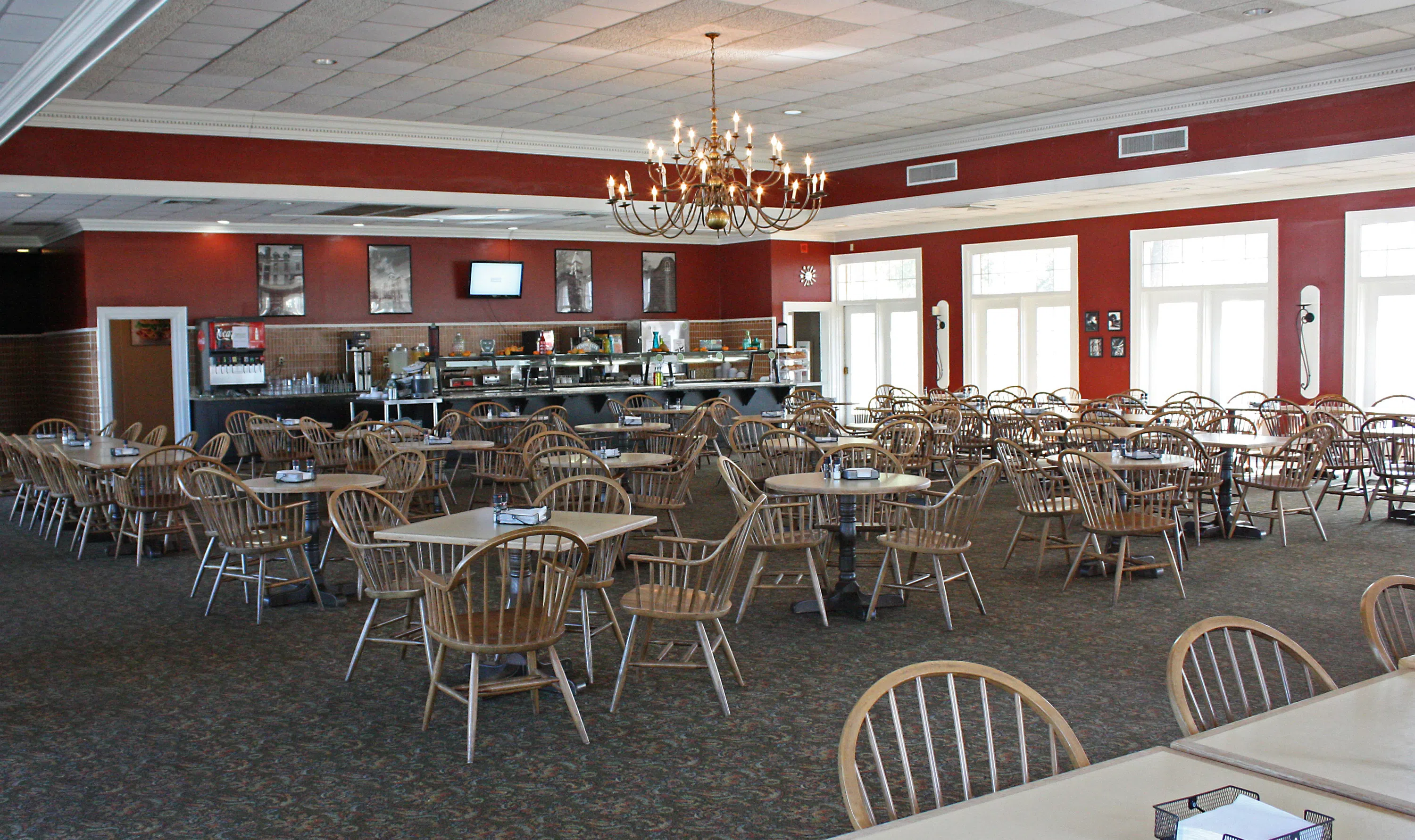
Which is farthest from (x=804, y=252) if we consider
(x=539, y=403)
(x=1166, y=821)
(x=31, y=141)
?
(x=1166, y=821)

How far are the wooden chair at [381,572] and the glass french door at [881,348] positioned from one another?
11.0 m

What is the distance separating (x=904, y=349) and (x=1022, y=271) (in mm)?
2331

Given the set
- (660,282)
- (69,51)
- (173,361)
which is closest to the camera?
(69,51)

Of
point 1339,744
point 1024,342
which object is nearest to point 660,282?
point 1024,342

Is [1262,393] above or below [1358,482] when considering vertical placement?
above

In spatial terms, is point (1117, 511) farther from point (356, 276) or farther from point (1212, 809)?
point (356, 276)

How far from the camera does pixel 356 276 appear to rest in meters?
14.9

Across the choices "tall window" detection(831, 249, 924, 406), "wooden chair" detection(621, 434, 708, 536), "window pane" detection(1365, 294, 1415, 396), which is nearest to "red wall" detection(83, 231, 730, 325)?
"tall window" detection(831, 249, 924, 406)

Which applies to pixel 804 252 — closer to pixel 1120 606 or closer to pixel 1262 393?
pixel 1262 393

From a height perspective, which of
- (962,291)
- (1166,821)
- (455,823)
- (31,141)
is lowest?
(455,823)

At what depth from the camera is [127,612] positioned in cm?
668

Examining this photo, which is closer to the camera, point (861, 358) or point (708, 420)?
point (708, 420)

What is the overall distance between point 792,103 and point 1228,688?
6992 mm

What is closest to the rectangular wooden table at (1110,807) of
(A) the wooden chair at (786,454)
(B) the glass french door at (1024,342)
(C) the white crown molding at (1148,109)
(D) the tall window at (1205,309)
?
(A) the wooden chair at (786,454)
